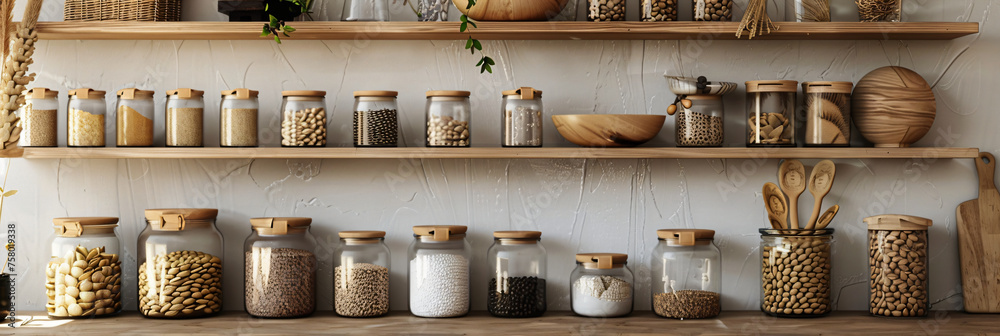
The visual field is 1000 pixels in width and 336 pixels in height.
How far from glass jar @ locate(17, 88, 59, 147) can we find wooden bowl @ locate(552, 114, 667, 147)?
3.87 feet

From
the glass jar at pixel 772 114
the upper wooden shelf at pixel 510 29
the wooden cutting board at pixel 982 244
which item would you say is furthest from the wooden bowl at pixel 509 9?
the wooden cutting board at pixel 982 244

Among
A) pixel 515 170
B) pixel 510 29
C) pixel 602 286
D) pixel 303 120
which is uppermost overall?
pixel 510 29

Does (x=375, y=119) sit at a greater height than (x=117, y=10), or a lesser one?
lesser

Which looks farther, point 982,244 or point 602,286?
point 982,244

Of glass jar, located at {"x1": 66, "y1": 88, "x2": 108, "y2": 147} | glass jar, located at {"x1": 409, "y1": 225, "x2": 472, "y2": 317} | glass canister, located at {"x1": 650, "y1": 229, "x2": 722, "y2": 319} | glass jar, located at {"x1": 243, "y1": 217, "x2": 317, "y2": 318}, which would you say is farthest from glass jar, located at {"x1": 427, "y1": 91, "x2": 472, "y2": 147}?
glass jar, located at {"x1": 66, "y1": 88, "x2": 108, "y2": 147}

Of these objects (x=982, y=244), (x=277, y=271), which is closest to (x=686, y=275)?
(x=982, y=244)

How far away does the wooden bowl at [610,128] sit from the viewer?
1.71m

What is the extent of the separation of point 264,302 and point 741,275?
1142 mm

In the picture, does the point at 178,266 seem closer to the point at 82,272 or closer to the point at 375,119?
the point at 82,272

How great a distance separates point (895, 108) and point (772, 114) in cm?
A: 29

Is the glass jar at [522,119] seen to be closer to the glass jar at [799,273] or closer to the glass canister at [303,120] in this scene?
the glass canister at [303,120]

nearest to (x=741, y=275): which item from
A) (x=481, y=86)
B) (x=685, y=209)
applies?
(x=685, y=209)

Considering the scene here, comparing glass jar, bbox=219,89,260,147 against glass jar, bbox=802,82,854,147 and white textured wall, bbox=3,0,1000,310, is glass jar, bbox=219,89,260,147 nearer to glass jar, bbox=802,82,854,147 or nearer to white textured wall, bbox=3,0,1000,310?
white textured wall, bbox=3,0,1000,310

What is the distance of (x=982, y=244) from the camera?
183 centimetres
